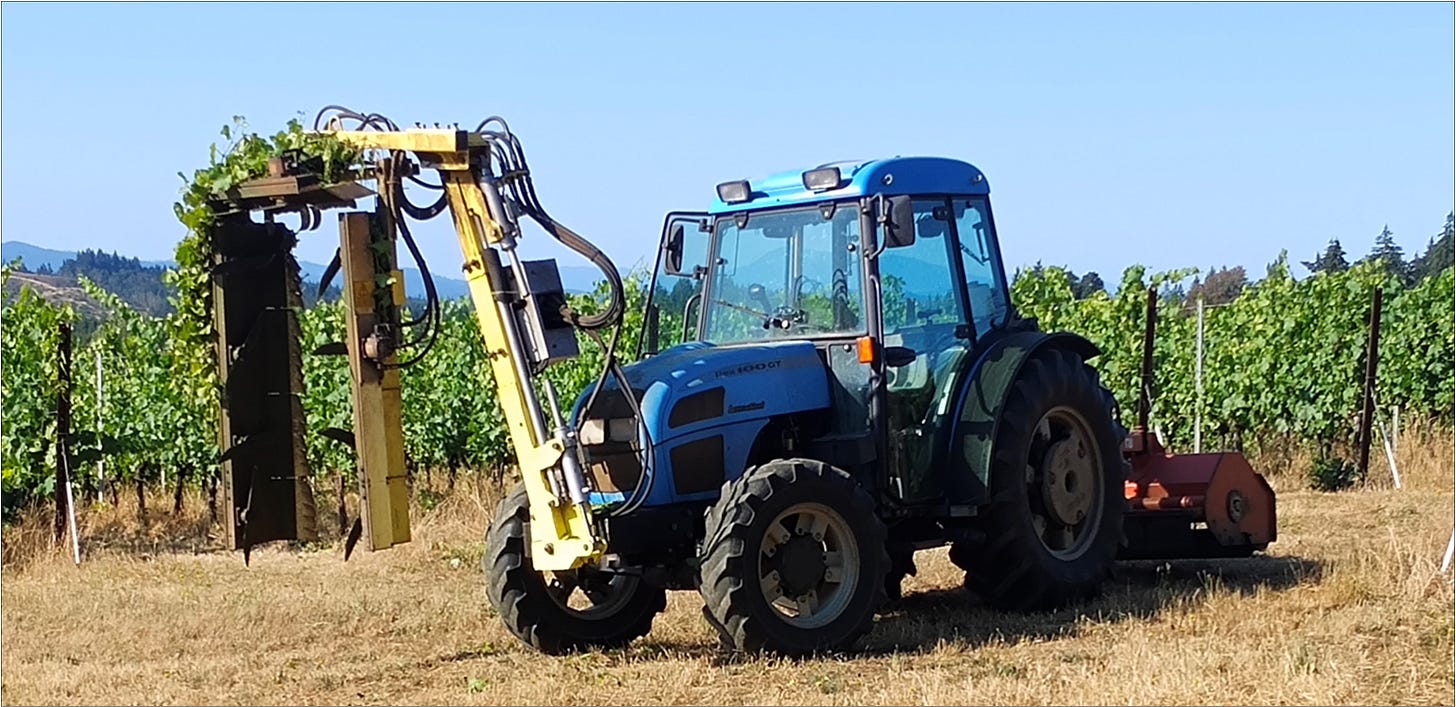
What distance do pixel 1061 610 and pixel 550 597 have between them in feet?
8.53

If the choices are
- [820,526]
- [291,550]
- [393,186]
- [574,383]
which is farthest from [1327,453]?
[393,186]

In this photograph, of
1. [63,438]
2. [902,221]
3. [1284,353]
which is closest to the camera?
[902,221]

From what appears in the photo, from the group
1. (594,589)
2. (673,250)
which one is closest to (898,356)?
(673,250)

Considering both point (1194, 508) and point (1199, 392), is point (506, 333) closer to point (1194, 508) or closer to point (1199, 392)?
point (1194, 508)

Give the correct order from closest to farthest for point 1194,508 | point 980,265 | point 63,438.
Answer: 1. point 980,265
2. point 1194,508
3. point 63,438

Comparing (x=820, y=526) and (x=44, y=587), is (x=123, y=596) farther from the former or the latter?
(x=820, y=526)

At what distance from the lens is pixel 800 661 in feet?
25.6

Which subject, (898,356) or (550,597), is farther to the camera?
(898,356)

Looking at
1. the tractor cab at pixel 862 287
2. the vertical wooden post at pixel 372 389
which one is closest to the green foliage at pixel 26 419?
the tractor cab at pixel 862 287

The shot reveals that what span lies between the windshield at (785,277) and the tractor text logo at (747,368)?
446 millimetres

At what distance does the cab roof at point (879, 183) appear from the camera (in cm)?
871

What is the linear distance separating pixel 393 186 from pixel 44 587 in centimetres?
530

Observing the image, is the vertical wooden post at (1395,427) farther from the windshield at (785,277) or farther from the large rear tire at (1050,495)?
the windshield at (785,277)

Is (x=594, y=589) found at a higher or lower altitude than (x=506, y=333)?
lower
